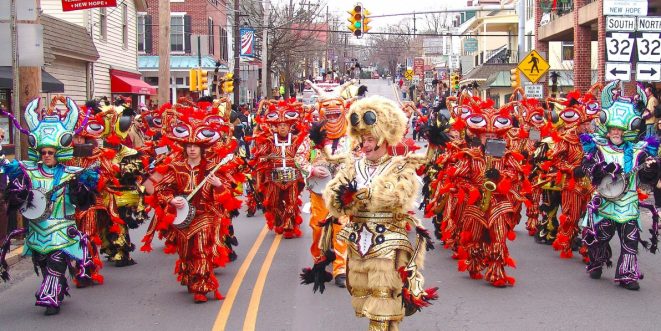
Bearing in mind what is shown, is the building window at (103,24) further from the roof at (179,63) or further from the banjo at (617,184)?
the banjo at (617,184)

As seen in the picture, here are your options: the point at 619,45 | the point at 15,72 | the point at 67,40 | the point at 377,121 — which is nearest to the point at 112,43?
the point at 67,40

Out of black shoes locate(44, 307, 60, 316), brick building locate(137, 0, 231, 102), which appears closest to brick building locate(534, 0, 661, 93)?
black shoes locate(44, 307, 60, 316)

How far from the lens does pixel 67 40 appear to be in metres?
26.2

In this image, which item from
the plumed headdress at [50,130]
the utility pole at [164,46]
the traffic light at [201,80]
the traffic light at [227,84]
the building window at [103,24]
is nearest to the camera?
the plumed headdress at [50,130]

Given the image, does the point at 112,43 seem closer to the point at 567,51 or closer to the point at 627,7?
the point at 627,7

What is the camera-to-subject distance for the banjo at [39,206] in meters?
8.55

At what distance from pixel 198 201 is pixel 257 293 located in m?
1.27

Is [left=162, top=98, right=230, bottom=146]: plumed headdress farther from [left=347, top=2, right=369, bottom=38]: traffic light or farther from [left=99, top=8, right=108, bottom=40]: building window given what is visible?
[left=99, top=8, right=108, bottom=40]: building window

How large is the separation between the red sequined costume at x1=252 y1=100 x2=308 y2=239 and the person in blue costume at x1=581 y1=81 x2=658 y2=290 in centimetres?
466

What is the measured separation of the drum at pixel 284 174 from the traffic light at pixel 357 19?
16.2 metres

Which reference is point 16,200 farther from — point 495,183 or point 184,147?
point 495,183

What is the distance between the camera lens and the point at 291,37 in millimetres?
51000

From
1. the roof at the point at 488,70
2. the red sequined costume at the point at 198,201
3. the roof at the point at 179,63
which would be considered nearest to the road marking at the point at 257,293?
the red sequined costume at the point at 198,201

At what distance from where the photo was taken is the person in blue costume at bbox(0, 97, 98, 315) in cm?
863
